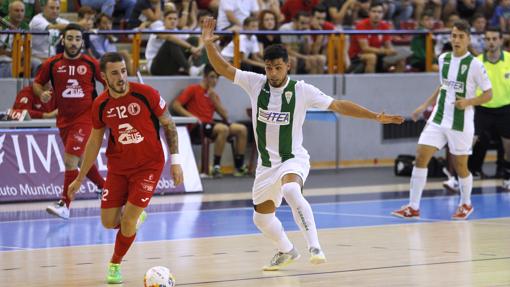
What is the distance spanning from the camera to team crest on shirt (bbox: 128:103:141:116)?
8969mm

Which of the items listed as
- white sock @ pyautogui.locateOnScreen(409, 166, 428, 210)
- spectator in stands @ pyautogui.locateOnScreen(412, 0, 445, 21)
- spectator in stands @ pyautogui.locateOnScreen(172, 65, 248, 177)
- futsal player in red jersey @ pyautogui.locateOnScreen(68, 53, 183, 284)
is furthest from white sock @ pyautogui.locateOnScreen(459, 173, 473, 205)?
spectator in stands @ pyautogui.locateOnScreen(412, 0, 445, 21)

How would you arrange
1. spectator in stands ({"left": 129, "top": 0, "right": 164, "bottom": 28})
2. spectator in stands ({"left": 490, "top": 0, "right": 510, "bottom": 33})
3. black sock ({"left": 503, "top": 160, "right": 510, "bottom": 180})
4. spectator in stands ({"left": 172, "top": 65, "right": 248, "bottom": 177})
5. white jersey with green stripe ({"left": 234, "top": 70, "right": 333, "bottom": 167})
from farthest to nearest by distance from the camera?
spectator in stands ({"left": 490, "top": 0, "right": 510, "bottom": 33}) → spectator in stands ({"left": 129, "top": 0, "right": 164, "bottom": 28}) → spectator in stands ({"left": 172, "top": 65, "right": 248, "bottom": 177}) → black sock ({"left": 503, "top": 160, "right": 510, "bottom": 180}) → white jersey with green stripe ({"left": 234, "top": 70, "right": 333, "bottom": 167})

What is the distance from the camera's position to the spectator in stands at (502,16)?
888 inches

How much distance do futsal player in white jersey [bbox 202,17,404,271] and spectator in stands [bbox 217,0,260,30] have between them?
9.91 meters

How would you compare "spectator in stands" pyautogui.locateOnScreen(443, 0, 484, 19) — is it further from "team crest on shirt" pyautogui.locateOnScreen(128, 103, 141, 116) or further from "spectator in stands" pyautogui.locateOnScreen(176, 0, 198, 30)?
"team crest on shirt" pyautogui.locateOnScreen(128, 103, 141, 116)

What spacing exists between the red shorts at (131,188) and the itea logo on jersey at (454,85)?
18.5ft

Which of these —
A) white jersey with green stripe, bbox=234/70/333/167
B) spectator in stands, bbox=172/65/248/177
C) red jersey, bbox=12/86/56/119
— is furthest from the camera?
spectator in stands, bbox=172/65/248/177

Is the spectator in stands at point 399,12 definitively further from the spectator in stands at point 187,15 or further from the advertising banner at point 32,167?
the advertising banner at point 32,167

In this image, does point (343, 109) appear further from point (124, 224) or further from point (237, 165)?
point (237, 165)

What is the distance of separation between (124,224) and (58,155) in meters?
6.78

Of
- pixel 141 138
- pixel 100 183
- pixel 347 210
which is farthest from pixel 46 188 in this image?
pixel 141 138

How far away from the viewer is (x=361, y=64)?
802 inches

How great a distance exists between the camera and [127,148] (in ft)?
29.5

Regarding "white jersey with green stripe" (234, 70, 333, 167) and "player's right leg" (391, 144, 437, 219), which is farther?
"player's right leg" (391, 144, 437, 219)
